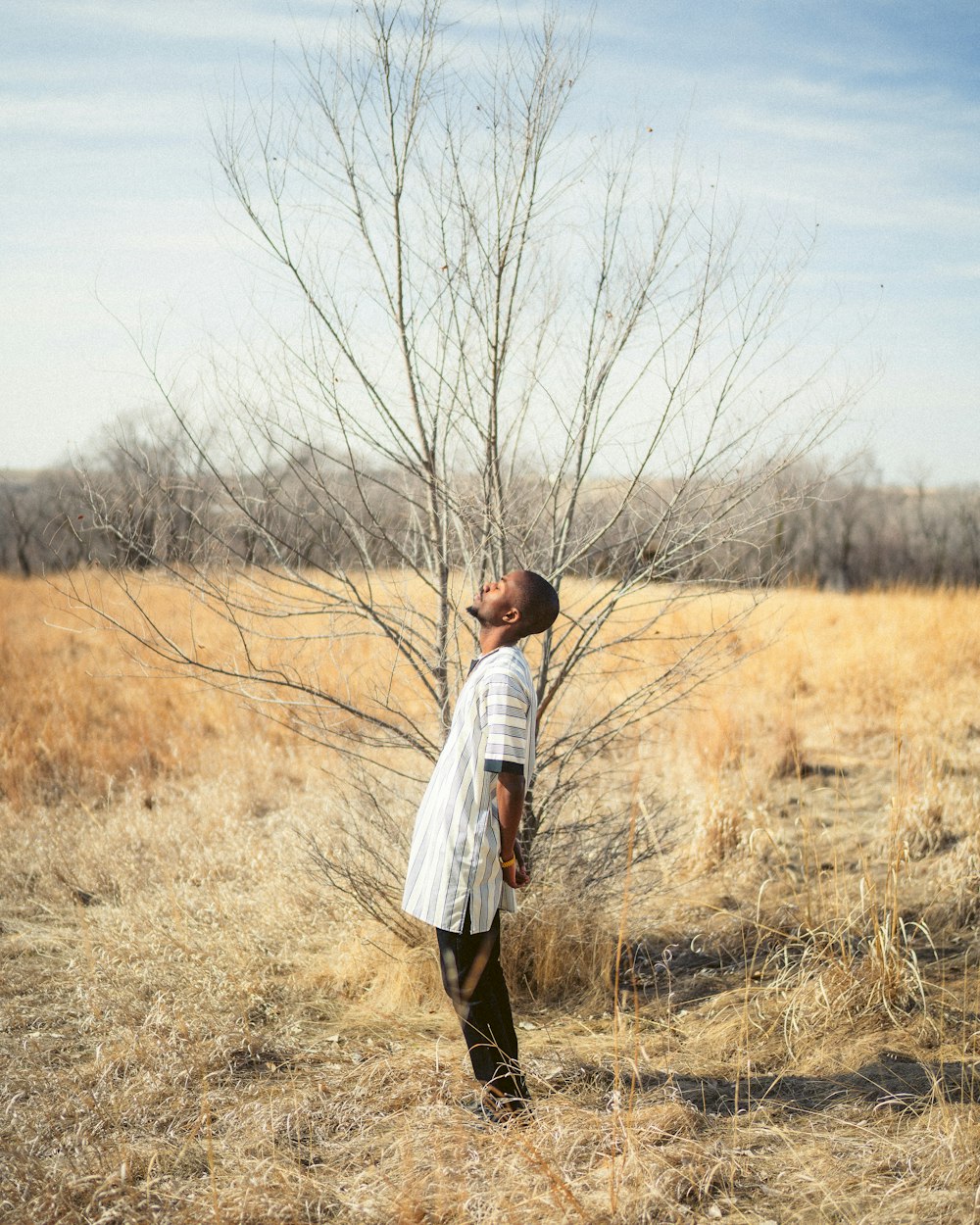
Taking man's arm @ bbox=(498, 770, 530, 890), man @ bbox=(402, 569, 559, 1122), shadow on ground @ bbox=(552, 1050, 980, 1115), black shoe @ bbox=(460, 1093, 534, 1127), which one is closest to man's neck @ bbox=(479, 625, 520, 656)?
man @ bbox=(402, 569, 559, 1122)

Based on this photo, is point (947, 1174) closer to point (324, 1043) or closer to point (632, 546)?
point (324, 1043)

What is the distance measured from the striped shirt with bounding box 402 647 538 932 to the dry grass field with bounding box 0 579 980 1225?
16.7 inches

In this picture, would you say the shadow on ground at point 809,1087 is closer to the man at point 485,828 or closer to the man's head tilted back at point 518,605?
the man at point 485,828

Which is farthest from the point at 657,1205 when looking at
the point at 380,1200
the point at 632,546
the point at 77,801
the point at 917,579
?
the point at 917,579

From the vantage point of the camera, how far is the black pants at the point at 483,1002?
2861mm

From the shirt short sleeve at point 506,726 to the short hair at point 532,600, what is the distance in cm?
22

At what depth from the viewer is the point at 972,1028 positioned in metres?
3.92

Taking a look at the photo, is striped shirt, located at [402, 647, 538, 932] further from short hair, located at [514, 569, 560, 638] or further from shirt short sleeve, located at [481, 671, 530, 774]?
short hair, located at [514, 569, 560, 638]

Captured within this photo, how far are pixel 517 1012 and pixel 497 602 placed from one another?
2.15 metres

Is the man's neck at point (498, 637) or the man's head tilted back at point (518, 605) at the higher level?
the man's head tilted back at point (518, 605)

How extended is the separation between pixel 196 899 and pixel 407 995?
1500 mm

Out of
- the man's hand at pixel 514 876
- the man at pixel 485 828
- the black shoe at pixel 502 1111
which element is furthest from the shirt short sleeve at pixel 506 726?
the black shoe at pixel 502 1111

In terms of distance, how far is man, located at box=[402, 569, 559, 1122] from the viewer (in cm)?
274

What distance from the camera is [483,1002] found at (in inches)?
115
